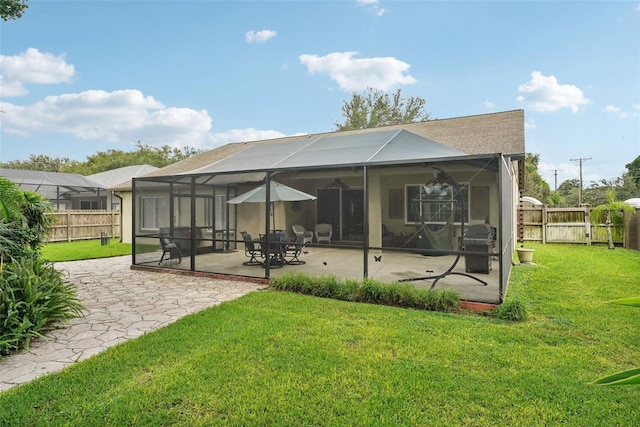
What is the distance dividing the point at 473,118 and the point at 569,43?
128 inches

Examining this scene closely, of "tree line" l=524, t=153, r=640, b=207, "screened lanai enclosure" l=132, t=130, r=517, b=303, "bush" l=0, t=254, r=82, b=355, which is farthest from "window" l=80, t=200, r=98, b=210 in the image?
"tree line" l=524, t=153, r=640, b=207

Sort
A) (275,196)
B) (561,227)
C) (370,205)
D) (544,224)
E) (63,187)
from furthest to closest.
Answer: (63,187) < (544,224) < (561,227) < (370,205) < (275,196)

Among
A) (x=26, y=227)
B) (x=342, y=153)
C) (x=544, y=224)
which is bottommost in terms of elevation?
(x=544, y=224)

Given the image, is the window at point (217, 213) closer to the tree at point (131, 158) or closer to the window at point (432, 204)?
the window at point (432, 204)

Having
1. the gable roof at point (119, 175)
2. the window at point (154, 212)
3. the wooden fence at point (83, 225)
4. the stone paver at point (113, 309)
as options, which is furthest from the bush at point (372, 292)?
the gable roof at point (119, 175)

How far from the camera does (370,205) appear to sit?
10.7 metres

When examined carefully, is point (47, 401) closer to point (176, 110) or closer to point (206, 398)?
point (206, 398)

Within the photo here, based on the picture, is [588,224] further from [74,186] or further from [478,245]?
[74,186]

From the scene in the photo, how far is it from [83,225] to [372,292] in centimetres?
1553

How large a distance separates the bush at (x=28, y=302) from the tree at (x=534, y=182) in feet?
108

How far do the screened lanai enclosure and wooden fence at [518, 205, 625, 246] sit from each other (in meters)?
4.28

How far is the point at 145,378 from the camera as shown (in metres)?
3.09

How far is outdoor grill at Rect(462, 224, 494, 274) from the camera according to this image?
6604 mm

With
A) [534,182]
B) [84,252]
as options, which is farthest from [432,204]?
[534,182]
